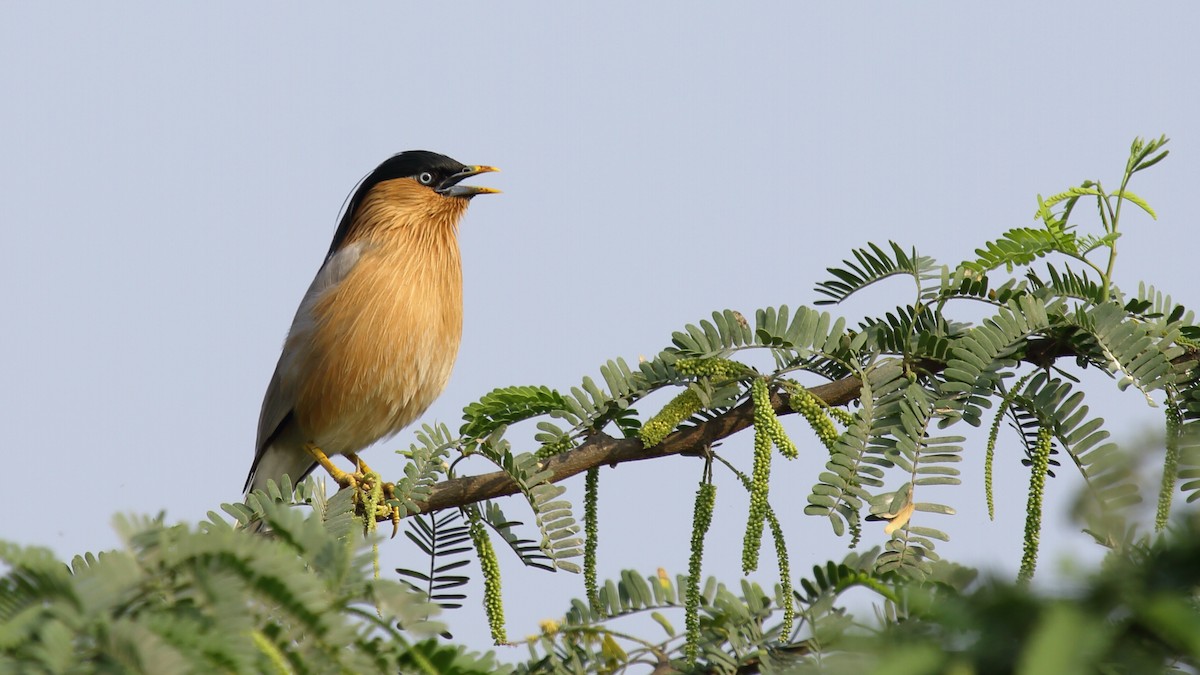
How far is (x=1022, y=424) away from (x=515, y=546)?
4.38ft

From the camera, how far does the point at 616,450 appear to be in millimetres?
2951

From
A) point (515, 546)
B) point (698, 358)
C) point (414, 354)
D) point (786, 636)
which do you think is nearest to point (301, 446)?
point (414, 354)

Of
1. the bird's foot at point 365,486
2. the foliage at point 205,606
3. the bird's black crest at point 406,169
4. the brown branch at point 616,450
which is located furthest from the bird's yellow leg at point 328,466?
the foliage at point 205,606

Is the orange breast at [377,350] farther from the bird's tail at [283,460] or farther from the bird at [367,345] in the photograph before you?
the bird's tail at [283,460]

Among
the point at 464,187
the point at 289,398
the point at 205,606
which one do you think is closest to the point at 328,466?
the point at 289,398

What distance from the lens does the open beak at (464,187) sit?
639cm

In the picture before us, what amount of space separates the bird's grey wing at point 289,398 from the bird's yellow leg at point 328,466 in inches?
2.7

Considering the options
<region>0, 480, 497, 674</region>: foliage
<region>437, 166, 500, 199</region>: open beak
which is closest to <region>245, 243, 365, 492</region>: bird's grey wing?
<region>437, 166, 500, 199</region>: open beak

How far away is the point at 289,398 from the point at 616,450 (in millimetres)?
3207

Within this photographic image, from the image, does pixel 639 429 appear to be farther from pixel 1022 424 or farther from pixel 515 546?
pixel 1022 424

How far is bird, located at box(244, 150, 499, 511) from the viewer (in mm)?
5531

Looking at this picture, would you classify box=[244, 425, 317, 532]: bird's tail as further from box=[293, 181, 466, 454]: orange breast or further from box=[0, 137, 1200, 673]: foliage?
box=[0, 137, 1200, 673]: foliage

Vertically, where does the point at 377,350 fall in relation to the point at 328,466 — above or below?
above

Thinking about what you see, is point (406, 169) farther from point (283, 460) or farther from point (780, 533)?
point (780, 533)
